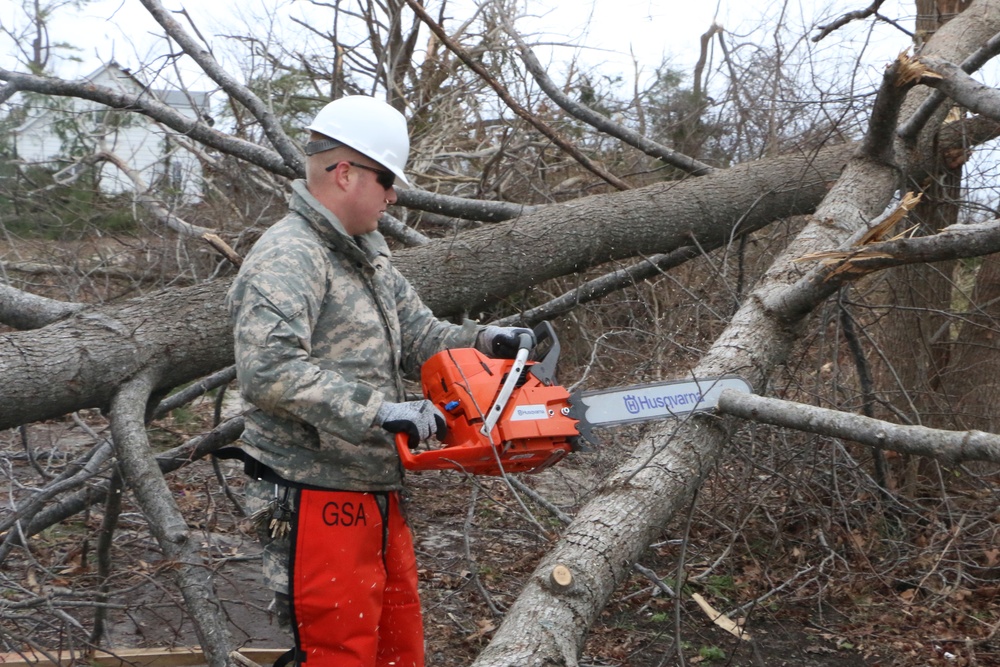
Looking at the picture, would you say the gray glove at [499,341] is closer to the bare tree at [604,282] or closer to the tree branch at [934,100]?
the bare tree at [604,282]

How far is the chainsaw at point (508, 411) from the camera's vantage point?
7.88ft

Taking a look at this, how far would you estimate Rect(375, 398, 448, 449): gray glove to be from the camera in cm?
233

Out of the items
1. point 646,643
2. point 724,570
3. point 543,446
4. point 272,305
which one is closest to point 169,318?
point 272,305

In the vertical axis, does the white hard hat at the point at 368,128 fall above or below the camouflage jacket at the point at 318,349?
above

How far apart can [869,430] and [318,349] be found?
5.29ft

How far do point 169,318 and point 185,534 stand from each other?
93 centimetres

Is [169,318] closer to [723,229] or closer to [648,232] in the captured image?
[648,232]

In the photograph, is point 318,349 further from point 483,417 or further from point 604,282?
point 604,282

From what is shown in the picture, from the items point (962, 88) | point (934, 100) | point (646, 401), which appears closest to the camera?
point (646, 401)

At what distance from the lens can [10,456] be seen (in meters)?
4.14

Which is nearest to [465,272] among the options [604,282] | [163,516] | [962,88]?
[604,282]

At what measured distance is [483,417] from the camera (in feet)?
7.88

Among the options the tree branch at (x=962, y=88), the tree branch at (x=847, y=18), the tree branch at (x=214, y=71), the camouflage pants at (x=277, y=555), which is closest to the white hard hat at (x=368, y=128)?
the camouflage pants at (x=277, y=555)

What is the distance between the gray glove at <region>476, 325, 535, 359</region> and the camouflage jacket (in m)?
0.28
